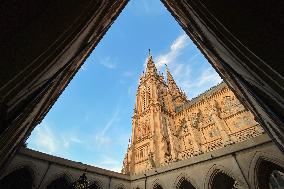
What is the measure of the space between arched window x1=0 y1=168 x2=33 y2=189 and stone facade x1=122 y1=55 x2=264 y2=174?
14.8m

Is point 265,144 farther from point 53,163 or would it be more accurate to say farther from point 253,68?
point 53,163

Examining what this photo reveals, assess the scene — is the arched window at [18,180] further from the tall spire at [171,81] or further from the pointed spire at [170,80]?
the pointed spire at [170,80]

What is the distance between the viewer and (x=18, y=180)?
14.0 metres

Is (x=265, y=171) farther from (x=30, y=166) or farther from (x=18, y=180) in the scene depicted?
(x=18, y=180)

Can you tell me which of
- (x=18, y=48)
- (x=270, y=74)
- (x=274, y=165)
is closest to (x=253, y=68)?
(x=270, y=74)

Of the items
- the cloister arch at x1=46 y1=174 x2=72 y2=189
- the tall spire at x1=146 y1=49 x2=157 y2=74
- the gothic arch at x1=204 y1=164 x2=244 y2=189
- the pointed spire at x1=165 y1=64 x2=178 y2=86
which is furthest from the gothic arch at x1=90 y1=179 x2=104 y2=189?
the pointed spire at x1=165 y1=64 x2=178 y2=86

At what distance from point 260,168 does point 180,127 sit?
25.6 meters

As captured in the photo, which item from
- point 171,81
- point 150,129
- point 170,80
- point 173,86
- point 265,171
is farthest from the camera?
point 170,80

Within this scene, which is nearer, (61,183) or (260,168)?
(260,168)

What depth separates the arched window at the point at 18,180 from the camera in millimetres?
13617

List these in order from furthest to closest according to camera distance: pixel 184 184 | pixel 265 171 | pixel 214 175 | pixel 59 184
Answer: pixel 59 184
pixel 184 184
pixel 214 175
pixel 265 171

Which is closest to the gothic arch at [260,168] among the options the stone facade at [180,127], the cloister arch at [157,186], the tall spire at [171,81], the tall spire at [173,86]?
the cloister arch at [157,186]

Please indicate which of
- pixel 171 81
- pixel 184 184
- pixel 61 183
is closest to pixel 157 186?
pixel 184 184

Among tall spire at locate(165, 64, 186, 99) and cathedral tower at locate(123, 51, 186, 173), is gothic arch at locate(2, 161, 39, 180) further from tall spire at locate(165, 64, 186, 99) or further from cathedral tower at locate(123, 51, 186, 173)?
tall spire at locate(165, 64, 186, 99)
